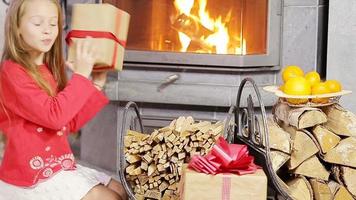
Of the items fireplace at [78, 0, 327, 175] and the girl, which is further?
fireplace at [78, 0, 327, 175]

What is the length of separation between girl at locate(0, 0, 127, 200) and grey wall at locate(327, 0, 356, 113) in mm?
858

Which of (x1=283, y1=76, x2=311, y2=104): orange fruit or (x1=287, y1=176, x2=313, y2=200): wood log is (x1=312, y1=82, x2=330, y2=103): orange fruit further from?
(x1=287, y1=176, x2=313, y2=200): wood log

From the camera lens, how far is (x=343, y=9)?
Answer: 213 cm

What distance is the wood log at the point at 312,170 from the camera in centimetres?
163

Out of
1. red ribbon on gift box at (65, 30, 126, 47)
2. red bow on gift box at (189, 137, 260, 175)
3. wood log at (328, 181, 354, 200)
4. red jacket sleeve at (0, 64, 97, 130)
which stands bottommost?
wood log at (328, 181, 354, 200)

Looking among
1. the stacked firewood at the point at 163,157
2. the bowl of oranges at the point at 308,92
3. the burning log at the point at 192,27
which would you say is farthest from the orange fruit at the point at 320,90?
the burning log at the point at 192,27

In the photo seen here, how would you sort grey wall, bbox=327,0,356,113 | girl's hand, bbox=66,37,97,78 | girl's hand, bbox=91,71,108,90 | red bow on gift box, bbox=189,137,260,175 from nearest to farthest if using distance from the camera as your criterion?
red bow on gift box, bbox=189,137,260,175 < girl's hand, bbox=66,37,97,78 < girl's hand, bbox=91,71,108,90 < grey wall, bbox=327,0,356,113

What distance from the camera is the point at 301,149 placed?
1.62 meters

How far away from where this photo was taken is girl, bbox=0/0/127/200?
1.52m

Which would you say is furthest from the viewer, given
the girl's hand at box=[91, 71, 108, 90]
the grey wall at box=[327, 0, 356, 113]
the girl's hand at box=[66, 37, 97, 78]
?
the grey wall at box=[327, 0, 356, 113]

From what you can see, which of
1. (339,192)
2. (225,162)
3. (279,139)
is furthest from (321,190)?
(225,162)

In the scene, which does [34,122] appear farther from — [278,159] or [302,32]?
[302,32]

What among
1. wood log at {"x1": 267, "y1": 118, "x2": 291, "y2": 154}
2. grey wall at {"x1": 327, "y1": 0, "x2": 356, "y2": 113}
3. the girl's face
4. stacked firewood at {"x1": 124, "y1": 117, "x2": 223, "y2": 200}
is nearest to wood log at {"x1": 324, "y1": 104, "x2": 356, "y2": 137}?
wood log at {"x1": 267, "y1": 118, "x2": 291, "y2": 154}

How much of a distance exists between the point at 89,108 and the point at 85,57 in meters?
0.14
